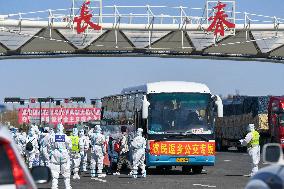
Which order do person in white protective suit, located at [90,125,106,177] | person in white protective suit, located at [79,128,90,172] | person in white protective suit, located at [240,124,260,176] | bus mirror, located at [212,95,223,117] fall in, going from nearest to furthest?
person in white protective suit, located at [240,124,260,176], bus mirror, located at [212,95,223,117], person in white protective suit, located at [79,128,90,172], person in white protective suit, located at [90,125,106,177]

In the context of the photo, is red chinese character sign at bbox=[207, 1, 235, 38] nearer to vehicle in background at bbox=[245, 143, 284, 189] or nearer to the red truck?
the red truck

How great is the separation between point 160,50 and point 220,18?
27.2ft

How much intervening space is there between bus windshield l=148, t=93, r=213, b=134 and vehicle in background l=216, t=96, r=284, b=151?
1488 cm

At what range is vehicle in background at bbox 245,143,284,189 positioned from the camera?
7961 millimetres

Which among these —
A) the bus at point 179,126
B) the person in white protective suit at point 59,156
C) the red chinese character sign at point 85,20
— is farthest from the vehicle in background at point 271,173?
the red chinese character sign at point 85,20

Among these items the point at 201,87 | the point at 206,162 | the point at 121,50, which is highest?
the point at 121,50

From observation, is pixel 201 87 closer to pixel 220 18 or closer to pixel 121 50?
pixel 220 18

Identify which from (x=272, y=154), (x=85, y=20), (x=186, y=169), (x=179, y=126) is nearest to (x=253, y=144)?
(x=179, y=126)

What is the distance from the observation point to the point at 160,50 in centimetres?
7175

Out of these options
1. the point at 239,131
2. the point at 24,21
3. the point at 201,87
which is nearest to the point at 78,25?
the point at 24,21

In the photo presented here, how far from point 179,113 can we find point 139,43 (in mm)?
40389

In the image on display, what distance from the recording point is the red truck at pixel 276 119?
44.6 m

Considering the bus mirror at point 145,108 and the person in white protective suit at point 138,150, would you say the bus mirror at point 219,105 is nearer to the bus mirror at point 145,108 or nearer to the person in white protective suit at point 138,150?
the bus mirror at point 145,108

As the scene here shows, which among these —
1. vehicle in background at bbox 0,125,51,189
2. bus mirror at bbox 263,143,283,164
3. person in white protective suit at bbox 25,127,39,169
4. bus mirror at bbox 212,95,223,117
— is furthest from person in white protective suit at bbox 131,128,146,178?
vehicle in background at bbox 0,125,51,189
